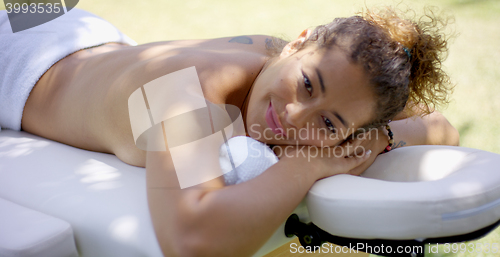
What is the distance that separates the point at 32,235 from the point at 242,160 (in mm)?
668

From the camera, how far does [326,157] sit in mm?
1382

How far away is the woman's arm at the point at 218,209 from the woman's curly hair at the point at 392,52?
1.48 feet

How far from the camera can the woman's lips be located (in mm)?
1421

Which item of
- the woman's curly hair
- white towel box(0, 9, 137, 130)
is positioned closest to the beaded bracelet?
the woman's curly hair

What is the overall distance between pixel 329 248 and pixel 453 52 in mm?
3646

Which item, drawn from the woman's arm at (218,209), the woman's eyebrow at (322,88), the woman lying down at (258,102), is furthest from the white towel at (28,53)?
the woman's eyebrow at (322,88)

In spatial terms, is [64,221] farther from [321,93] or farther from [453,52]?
[453,52]

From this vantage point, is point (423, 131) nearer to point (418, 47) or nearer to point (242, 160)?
point (418, 47)

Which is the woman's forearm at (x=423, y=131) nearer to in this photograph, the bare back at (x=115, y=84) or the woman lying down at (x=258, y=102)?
the woman lying down at (x=258, y=102)

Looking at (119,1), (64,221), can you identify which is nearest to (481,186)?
(64,221)

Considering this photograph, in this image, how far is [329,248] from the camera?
5.44 ft

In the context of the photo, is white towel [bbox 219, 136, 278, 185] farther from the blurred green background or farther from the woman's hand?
the blurred green background

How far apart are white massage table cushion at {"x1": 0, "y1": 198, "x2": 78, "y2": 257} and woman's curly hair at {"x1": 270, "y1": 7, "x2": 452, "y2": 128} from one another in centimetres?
107

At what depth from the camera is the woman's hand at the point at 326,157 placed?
1.31m
